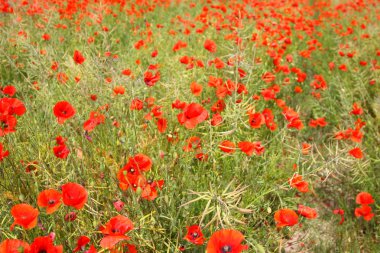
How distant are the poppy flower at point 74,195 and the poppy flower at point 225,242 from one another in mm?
439

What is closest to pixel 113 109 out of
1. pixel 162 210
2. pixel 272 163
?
pixel 162 210

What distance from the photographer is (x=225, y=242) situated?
3.66 ft

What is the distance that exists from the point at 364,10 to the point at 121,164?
672cm

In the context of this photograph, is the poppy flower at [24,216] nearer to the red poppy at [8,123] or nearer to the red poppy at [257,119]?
the red poppy at [8,123]

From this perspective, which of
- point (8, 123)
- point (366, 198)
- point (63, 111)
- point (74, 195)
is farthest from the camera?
point (366, 198)

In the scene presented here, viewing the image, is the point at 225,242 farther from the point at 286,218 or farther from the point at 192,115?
the point at 192,115

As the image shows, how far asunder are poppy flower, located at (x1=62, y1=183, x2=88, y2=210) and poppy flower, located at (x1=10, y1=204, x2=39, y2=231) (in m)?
0.11

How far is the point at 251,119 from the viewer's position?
68.8 inches

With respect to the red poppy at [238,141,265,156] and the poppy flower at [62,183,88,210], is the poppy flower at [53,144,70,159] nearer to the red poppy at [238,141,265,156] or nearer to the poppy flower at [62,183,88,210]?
the poppy flower at [62,183,88,210]

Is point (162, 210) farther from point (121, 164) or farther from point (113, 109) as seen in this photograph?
point (113, 109)

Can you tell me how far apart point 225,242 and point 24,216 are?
65 centimetres

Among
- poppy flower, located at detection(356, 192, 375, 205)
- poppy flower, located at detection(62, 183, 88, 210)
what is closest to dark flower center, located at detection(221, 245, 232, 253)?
poppy flower, located at detection(62, 183, 88, 210)

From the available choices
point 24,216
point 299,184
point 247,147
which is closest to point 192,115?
point 247,147

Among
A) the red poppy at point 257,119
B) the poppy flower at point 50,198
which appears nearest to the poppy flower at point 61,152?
the poppy flower at point 50,198
